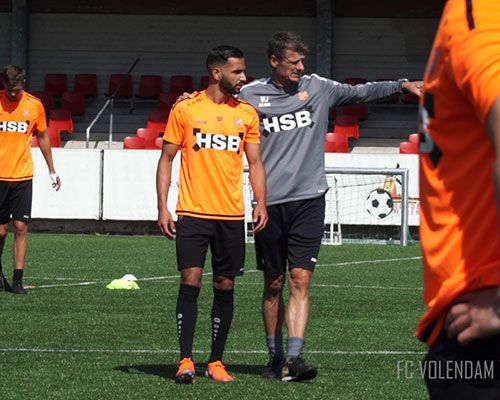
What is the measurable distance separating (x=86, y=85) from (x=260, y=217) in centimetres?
2292

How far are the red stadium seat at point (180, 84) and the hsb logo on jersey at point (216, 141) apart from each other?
22.2 metres

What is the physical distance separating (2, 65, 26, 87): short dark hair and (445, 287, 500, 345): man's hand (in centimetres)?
996

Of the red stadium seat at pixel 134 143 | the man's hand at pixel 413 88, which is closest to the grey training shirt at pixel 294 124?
the man's hand at pixel 413 88

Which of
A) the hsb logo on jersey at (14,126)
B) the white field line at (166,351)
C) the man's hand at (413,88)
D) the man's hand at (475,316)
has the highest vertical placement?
the hsb logo on jersey at (14,126)

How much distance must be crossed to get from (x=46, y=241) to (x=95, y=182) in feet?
7.63

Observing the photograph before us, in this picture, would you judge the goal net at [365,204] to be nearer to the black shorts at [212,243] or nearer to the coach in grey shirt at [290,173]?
the coach in grey shirt at [290,173]

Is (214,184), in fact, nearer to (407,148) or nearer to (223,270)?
(223,270)

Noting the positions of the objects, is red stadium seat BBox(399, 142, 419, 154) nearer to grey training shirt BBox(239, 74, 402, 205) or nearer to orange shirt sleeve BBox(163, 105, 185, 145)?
grey training shirt BBox(239, 74, 402, 205)

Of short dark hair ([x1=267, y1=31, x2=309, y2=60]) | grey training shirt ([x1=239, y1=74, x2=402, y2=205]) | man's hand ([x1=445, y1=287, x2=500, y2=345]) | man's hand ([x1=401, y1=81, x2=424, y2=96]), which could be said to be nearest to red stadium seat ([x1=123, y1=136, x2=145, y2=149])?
grey training shirt ([x1=239, y1=74, x2=402, y2=205])

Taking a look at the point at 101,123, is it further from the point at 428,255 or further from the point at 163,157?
the point at 428,255

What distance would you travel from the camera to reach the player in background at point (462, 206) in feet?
8.57

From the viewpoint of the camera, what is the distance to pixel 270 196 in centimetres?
808

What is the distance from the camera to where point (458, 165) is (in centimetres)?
273

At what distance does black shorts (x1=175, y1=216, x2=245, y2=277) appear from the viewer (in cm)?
776
